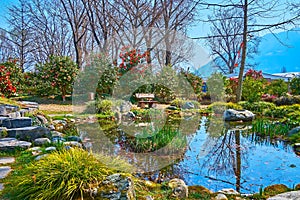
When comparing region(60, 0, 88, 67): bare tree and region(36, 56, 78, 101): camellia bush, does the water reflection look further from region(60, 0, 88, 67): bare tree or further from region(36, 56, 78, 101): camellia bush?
region(60, 0, 88, 67): bare tree

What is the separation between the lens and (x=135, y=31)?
1381 centimetres

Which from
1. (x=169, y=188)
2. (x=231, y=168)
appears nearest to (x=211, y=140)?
(x=231, y=168)

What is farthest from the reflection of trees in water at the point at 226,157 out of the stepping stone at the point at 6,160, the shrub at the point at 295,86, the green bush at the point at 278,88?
the shrub at the point at 295,86

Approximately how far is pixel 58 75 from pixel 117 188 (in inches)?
351

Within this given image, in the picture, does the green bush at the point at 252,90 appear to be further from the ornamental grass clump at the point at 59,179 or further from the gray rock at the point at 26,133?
the ornamental grass clump at the point at 59,179

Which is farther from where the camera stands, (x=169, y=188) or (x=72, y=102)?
(x=72, y=102)

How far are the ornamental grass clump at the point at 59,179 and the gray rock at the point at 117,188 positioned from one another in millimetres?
100

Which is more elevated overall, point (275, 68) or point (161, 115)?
point (275, 68)

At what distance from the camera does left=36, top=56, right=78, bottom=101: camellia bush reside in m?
9.98

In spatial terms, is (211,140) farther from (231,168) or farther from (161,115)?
(161,115)

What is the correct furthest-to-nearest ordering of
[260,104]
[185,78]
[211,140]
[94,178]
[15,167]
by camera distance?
[185,78] < [260,104] < [211,140] < [15,167] < [94,178]

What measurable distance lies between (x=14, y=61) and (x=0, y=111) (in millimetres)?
7019

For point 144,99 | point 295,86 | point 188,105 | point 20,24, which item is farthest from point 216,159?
point 20,24

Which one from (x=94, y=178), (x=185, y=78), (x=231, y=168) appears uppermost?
(x=185, y=78)
